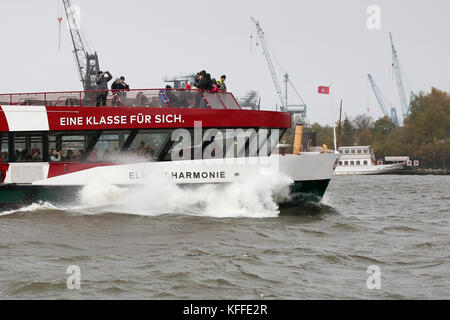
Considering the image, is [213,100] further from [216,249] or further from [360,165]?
[360,165]

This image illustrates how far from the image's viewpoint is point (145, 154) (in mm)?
18078

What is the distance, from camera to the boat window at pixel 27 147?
740 inches

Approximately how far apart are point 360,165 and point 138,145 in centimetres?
7871

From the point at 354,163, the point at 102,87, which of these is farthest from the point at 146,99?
the point at 354,163

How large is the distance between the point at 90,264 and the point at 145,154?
7.06 m

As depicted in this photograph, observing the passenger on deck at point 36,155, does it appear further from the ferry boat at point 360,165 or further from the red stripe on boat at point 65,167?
the ferry boat at point 360,165

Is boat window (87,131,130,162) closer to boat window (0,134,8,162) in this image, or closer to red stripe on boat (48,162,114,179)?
red stripe on boat (48,162,114,179)

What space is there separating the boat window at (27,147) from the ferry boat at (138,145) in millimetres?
31

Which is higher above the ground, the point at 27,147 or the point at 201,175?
the point at 27,147

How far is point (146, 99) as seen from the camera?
18.5m

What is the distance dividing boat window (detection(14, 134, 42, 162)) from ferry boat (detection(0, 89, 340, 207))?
0.10 feet

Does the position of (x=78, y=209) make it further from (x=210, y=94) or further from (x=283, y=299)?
(x=283, y=299)

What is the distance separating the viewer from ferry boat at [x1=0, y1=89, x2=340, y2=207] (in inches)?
701

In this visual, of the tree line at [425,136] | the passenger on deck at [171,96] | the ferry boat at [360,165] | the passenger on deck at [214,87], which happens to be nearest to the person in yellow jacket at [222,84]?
the passenger on deck at [214,87]
